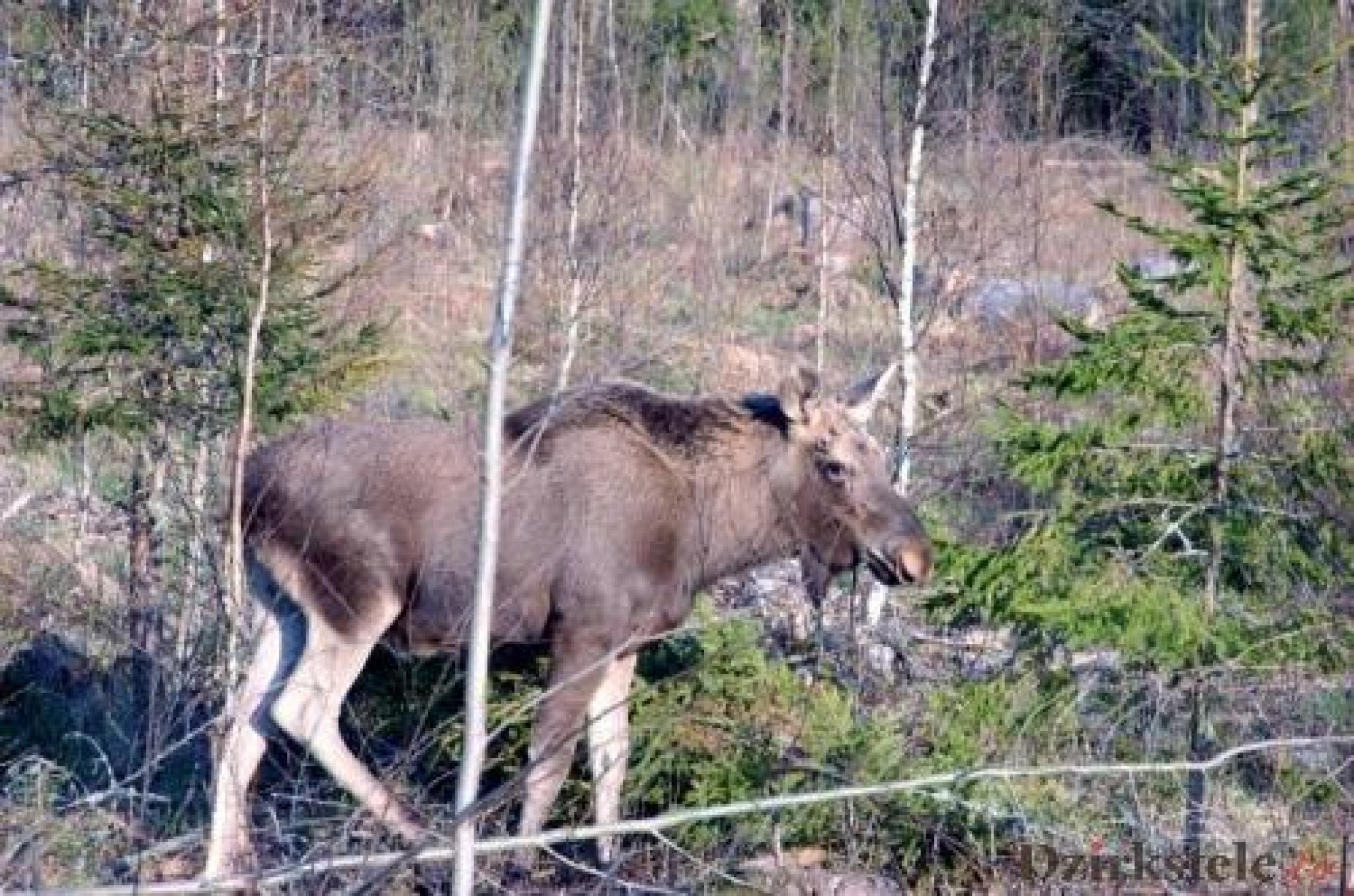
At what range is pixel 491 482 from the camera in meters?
4.73

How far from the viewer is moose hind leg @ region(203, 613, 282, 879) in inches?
322

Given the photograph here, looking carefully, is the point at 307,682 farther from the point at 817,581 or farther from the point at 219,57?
the point at 219,57

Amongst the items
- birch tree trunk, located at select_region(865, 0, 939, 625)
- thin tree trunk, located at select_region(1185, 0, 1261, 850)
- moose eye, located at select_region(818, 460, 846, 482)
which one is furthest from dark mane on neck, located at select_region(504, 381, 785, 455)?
birch tree trunk, located at select_region(865, 0, 939, 625)

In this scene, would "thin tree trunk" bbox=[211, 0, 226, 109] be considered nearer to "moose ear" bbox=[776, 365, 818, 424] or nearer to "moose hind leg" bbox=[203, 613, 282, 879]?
"moose hind leg" bbox=[203, 613, 282, 879]

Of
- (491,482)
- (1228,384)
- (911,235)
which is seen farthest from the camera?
(911,235)

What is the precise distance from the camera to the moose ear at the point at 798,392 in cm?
1030

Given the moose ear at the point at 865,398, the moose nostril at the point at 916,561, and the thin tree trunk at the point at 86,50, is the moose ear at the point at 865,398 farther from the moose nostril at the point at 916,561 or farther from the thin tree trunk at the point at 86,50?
the thin tree trunk at the point at 86,50

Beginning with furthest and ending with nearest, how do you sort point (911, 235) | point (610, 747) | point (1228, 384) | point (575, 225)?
point (575, 225) → point (911, 235) → point (610, 747) → point (1228, 384)

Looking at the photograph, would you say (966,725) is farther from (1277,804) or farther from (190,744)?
(190,744)

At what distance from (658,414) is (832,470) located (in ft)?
2.65

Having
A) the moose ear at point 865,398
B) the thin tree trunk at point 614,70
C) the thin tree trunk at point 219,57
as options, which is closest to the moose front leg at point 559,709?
the moose ear at point 865,398

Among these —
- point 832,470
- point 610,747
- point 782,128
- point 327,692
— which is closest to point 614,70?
point 782,128

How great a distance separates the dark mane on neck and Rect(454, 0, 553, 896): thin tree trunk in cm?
505

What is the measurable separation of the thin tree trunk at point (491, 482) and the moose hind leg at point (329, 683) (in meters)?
4.78
